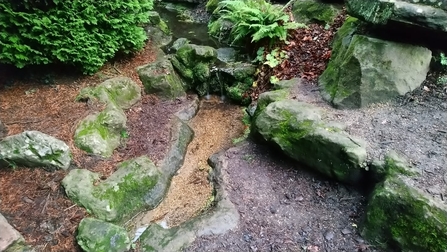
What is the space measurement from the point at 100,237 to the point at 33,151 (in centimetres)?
146

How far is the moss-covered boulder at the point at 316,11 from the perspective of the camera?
7188mm

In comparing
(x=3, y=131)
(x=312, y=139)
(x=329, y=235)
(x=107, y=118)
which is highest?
(x=312, y=139)

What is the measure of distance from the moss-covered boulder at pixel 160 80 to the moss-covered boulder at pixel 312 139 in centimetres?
217

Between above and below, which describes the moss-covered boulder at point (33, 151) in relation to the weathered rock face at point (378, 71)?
below

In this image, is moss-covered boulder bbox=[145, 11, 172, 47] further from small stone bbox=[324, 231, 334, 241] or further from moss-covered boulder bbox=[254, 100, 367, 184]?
small stone bbox=[324, 231, 334, 241]

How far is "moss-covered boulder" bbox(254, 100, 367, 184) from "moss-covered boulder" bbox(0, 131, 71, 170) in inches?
107

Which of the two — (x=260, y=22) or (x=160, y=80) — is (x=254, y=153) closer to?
(x=160, y=80)

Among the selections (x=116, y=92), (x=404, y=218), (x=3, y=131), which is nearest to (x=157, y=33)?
(x=116, y=92)

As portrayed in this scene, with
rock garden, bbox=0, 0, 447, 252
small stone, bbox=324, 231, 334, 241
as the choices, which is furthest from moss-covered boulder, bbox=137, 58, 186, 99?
small stone, bbox=324, 231, 334, 241

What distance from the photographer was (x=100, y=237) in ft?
12.2

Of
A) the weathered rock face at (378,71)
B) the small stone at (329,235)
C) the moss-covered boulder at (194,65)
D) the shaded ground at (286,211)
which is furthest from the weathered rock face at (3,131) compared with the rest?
the weathered rock face at (378,71)

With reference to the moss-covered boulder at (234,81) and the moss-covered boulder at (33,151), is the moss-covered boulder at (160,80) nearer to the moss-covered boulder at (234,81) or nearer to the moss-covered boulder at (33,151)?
the moss-covered boulder at (234,81)

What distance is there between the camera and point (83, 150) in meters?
4.82

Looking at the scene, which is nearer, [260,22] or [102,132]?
[102,132]
